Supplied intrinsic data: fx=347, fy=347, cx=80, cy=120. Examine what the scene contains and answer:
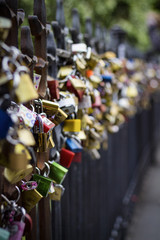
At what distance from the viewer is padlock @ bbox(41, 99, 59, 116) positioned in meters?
1.29


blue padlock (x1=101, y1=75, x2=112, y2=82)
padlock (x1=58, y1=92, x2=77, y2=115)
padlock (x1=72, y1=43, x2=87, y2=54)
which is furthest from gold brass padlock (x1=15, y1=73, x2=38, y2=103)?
blue padlock (x1=101, y1=75, x2=112, y2=82)

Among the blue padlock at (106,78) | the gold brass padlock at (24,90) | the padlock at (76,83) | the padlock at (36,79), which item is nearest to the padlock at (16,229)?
the gold brass padlock at (24,90)

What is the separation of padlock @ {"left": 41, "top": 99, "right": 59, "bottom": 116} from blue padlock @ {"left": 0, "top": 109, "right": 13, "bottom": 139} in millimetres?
398

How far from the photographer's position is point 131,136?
170 inches

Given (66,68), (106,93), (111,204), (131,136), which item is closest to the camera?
(66,68)

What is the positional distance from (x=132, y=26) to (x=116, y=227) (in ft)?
28.0

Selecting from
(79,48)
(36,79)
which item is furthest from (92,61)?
(36,79)

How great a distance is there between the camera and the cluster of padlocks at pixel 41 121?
0.91m

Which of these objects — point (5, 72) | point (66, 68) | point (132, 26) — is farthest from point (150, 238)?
point (132, 26)

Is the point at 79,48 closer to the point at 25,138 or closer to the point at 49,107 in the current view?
the point at 49,107

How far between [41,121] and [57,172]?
29 centimetres

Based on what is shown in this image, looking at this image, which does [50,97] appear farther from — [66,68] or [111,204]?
[111,204]

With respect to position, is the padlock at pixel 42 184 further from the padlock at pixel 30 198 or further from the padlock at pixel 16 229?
the padlock at pixel 16 229

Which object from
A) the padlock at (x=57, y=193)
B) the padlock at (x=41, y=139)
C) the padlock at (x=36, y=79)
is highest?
the padlock at (x=36, y=79)
